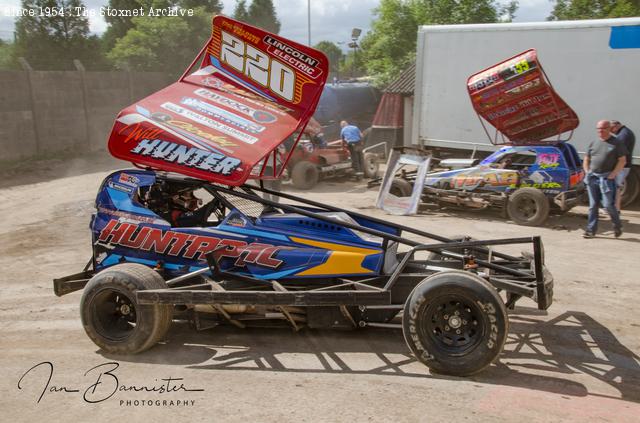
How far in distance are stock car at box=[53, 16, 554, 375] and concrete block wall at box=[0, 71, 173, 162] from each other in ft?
47.4

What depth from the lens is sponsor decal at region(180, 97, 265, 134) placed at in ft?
17.9

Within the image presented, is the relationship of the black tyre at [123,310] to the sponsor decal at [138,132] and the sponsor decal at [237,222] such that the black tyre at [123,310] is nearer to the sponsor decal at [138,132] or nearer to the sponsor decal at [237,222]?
the sponsor decal at [237,222]

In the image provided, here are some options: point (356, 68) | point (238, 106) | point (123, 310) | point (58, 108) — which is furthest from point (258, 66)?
point (356, 68)

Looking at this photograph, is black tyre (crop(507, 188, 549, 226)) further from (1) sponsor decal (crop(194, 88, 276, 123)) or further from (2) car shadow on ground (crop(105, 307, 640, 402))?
(1) sponsor decal (crop(194, 88, 276, 123))

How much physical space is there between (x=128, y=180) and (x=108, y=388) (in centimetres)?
193

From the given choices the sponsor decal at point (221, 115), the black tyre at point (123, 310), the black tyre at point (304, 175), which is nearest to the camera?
the black tyre at point (123, 310)

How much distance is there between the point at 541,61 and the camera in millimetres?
13109

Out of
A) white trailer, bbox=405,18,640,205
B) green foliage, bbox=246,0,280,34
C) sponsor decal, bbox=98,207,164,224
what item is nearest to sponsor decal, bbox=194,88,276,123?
sponsor decal, bbox=98,207,164,224

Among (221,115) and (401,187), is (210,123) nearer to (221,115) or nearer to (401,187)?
(221,115)

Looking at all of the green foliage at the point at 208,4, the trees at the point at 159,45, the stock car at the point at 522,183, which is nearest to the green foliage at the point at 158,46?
the trees at the point at 159,45

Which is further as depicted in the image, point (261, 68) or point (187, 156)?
point (261, 68)

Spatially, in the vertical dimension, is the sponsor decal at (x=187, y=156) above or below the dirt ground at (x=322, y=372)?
above

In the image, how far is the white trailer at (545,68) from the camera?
12.1 m

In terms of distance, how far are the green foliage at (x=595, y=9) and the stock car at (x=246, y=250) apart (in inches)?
837
